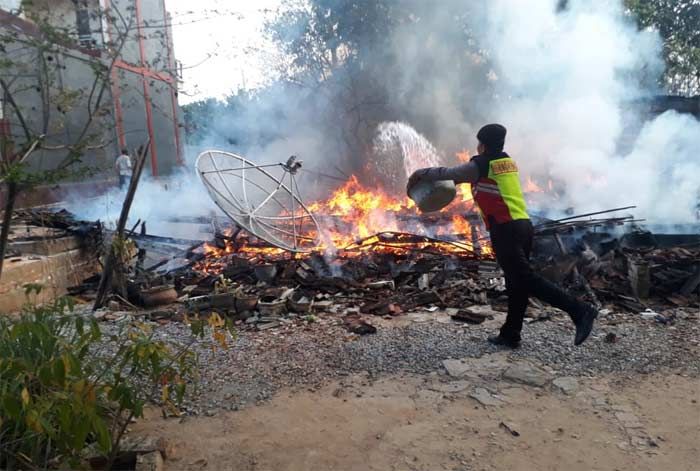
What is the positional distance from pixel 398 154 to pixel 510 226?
50.1 ft

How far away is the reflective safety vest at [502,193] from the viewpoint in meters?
4.40

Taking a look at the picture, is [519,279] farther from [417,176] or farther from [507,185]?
[417,176]

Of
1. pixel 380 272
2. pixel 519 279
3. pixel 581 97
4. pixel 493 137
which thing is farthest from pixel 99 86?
pixel 581 97

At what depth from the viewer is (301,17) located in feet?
58.4

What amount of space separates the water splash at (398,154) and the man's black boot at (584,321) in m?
14.0

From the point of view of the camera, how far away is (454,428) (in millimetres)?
3260

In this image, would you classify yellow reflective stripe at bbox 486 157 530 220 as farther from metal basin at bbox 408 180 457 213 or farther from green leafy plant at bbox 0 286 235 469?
green leafy plant at bbox 0 286 235 469

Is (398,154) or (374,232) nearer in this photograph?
(374,232)

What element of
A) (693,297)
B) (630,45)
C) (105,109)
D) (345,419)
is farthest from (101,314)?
(630,45)

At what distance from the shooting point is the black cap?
4.46 m

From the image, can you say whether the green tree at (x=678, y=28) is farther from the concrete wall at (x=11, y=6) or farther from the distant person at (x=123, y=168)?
the concrete wall at (x=11, y=6)

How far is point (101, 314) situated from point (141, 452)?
3692 mm

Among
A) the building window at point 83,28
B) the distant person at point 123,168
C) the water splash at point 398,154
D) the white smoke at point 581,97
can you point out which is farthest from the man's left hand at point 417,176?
the water splash at point 398,154

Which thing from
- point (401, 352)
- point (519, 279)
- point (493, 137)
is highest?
point (493, 137)
